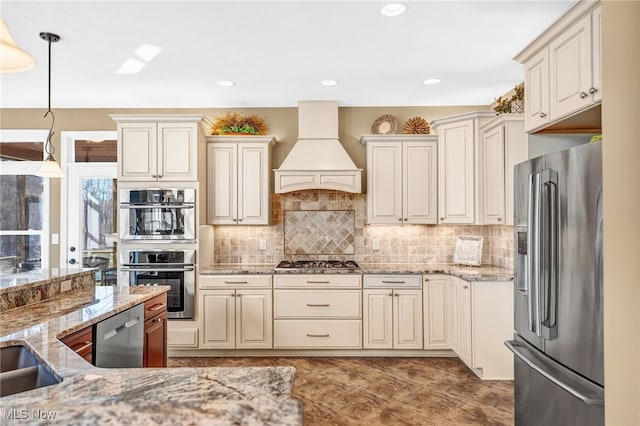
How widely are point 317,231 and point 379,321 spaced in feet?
4.08

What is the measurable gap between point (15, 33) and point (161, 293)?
2.16 m

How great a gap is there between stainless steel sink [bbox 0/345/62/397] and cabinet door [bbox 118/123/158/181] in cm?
255

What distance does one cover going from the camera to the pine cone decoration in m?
4.25

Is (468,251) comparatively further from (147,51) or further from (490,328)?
(147,51)

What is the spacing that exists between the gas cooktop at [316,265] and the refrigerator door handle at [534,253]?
2073 millimetres

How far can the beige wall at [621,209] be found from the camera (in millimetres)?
1299

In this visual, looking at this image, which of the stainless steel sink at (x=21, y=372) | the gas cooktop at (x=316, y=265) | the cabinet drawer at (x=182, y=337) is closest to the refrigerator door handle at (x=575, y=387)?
the stainless steel sink at (x=21, y=372)

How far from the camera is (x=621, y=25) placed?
1.33 meters

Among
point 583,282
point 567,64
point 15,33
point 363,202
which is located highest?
point 15,33

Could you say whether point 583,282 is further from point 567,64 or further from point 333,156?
point 333,156

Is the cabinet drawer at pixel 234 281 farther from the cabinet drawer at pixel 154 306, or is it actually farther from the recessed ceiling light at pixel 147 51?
the recessed ceiling light at pixel 147 51

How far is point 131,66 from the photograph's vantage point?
11.0ft

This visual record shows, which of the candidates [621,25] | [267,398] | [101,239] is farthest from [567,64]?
[101,239]

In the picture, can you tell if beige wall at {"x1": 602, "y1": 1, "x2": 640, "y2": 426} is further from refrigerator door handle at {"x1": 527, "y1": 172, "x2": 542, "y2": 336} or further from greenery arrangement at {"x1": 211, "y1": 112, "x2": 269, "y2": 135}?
greenery arrangement at {"x1": 211, "y1": 112, "x2": 269, "y2": 135}
